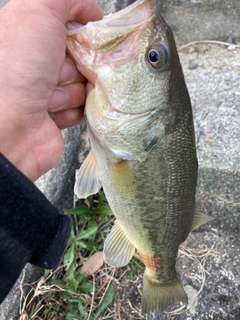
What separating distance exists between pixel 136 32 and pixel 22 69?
50cm

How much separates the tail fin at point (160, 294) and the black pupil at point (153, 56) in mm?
1276

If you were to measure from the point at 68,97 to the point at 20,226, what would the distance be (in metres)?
0.82

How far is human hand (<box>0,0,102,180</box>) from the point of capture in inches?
65.9

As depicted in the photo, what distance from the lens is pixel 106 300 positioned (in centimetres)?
278

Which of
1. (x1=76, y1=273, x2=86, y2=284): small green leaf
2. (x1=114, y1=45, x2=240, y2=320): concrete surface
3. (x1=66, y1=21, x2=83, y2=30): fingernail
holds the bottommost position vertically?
(x1=114, y1=45, x2=240, y2=320): concrete surface

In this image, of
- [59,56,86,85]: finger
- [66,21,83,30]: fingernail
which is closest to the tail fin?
[59,56,86,85]: finger

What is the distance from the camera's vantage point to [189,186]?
2.01 metres

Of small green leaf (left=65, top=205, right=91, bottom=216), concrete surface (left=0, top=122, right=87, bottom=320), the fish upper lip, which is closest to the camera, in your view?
the fish upper lip

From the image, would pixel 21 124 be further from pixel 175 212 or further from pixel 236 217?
pixel 236 217

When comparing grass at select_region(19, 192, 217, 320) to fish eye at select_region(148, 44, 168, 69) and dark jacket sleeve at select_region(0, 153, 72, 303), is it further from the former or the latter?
fish eye at select_region(148, 44, 168, 69)

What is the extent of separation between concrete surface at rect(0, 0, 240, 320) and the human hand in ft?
3.39

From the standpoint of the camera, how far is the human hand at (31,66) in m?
1.67

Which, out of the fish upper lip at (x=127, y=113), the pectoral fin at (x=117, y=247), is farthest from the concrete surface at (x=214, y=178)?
the fish upper lip at (x=127, y=113)

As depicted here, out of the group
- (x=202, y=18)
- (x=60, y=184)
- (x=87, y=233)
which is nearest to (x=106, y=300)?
(x=87, y=233)
